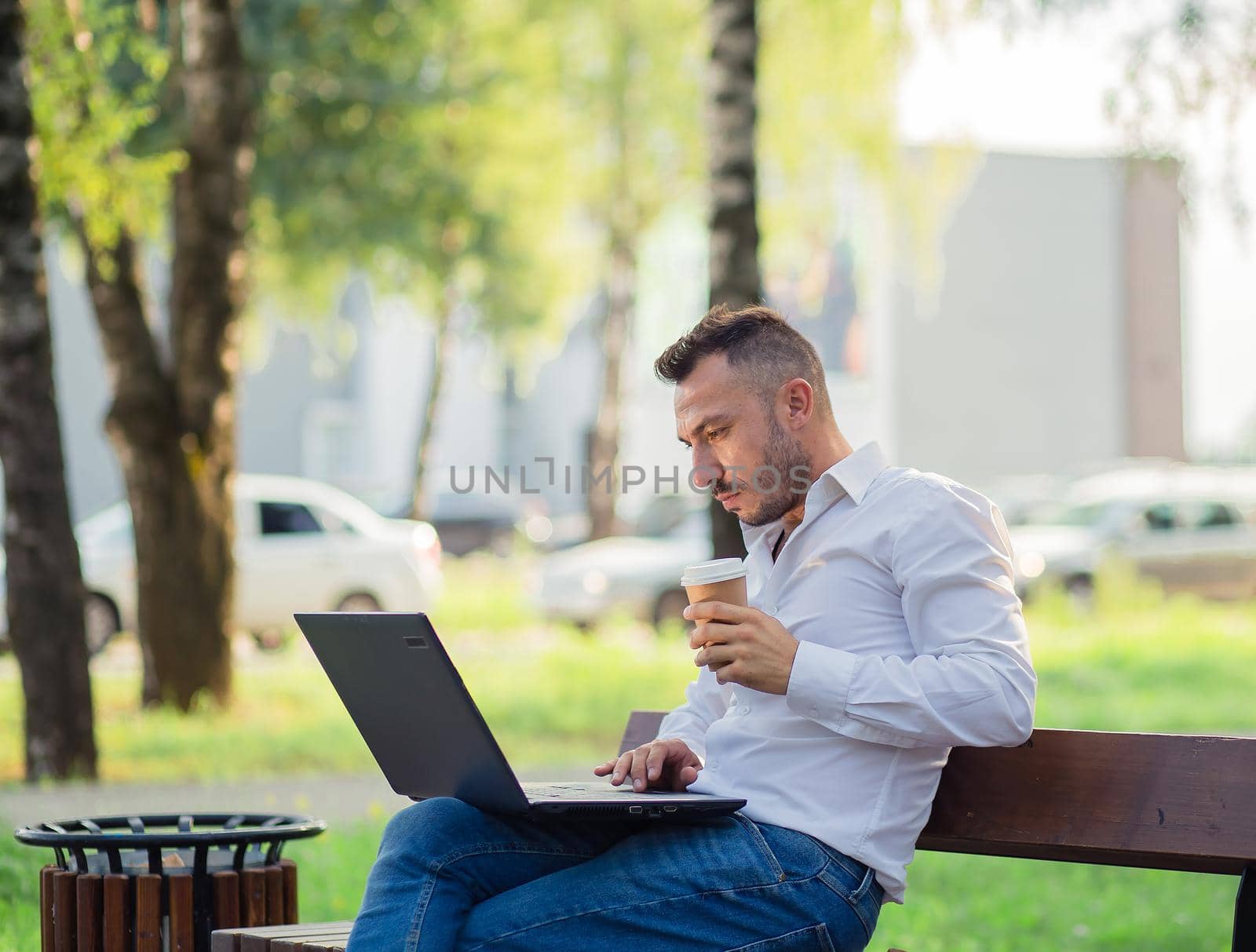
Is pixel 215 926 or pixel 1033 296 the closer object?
pixel 215 926

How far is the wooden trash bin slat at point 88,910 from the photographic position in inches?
144

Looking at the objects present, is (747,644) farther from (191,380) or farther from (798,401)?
(191,380)

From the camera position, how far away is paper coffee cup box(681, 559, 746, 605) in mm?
2830

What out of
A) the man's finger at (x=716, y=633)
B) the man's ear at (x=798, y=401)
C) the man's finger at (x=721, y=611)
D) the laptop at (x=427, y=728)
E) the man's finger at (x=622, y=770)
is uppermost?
the man's ear at (x=798, y=401)

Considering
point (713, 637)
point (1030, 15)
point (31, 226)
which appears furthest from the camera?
point (1030, 15)

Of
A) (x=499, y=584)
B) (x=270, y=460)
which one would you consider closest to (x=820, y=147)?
(x=499, y=584)

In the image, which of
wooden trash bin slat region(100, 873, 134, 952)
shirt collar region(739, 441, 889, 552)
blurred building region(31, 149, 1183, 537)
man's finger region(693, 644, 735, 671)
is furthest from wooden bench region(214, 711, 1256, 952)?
blurred building region(31, 149, 1183, 537)

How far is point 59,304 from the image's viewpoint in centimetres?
3291

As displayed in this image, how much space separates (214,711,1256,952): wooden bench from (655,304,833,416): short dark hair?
0.81m

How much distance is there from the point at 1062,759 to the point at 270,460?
1413 inches

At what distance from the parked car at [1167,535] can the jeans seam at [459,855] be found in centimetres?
1695

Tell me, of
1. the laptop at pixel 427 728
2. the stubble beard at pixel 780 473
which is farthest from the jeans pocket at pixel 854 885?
the stubble beard at pixel 780 473

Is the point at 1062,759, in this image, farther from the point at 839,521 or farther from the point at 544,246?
the point at 544,246

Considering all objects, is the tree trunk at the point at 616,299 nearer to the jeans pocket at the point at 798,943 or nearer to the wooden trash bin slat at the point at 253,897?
the wooden trash bin slat at the point at 253,897
